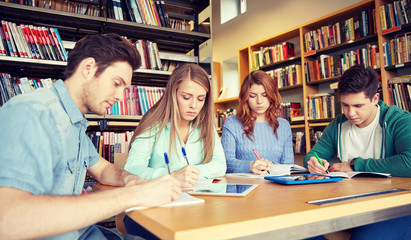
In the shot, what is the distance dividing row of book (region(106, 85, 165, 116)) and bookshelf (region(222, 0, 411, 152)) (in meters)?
2.03

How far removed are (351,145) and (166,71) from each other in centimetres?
185

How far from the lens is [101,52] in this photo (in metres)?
0.91

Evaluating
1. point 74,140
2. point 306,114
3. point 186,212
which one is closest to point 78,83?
point 74,140

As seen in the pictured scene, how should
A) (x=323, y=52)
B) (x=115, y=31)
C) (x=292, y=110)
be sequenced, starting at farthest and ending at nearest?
1. (x=292, y=110)
2. (x=323, y=52)
3. (x=115, y=31)

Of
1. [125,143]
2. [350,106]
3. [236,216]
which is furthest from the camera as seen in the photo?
[125,143]

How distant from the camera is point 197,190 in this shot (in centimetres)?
95

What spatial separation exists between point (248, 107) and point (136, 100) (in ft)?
4.09

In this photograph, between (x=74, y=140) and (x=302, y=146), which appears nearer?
(x=74, y=140)

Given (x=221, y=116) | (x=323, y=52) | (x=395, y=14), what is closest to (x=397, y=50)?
(x=395, y=14)

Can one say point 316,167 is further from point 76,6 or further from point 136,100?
point 76,6

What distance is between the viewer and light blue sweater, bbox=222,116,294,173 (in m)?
1.95

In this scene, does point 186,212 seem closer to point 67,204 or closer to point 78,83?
point 67,204

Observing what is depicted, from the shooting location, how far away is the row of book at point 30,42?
7.80 feet

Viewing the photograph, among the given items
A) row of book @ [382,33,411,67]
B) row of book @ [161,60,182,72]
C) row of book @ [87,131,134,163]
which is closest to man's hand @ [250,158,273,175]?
row of book @ [87,131,134,163]
